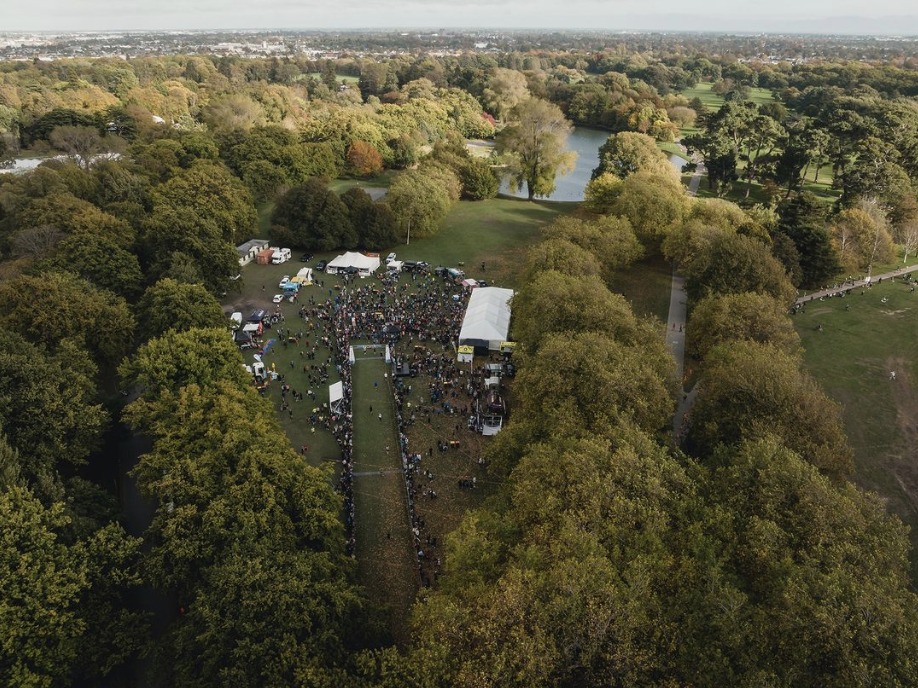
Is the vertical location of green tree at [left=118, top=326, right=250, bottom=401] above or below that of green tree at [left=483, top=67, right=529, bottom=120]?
below

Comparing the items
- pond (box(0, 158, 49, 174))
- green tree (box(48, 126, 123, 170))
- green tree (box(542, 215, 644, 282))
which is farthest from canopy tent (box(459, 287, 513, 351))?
pond (box(0, 158, 49, 174))

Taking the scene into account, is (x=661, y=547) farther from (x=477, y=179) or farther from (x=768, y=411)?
(x=477, y=179)

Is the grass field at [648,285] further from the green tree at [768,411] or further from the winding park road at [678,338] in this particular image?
the green tree at [768,411]

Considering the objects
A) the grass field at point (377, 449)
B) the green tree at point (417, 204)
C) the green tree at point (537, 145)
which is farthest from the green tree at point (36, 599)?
the green tree at point (537, 145)

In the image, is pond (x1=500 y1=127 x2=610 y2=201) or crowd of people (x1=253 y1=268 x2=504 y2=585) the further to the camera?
pond (x1=500 y1=127 x2=610 y2=201)

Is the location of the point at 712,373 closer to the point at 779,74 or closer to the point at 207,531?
the point at 207,531

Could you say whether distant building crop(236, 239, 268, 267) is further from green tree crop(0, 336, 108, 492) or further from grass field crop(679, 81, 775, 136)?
grass field crop(679, 81, 775, 136)
